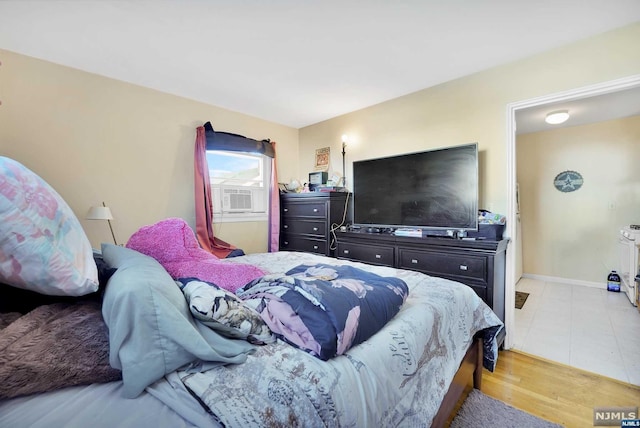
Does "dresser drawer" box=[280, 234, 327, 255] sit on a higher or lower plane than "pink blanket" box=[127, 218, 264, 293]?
lower

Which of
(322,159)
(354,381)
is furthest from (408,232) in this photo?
(354,381)

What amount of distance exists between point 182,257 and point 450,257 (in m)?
2.02

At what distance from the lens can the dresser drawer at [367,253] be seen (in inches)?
103

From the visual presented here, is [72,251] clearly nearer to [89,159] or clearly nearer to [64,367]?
[64,367]

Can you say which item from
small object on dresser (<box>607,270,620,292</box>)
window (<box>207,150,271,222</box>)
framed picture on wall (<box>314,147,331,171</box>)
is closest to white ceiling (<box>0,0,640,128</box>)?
window (<box>207,150,271,222</box>)

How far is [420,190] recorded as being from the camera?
263 cm

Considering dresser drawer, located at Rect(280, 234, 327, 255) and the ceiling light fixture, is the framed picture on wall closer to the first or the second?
dresser drawer, located at Rect(280, 234, 327, 255)

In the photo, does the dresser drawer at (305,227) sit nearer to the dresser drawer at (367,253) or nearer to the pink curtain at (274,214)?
the pink curtain at (274,214)

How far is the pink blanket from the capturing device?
1238 mm

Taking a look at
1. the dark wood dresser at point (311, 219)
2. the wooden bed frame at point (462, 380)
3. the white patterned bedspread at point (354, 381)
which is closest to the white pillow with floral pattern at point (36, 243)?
the white patterned bedspread at point (354, 381)

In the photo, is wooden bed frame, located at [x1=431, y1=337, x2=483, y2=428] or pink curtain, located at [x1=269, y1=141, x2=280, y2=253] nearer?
wooden bed frame, located at [x1=431, y1=337, x2=483, y2=428]

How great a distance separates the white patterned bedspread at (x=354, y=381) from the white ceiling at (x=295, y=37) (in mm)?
1821

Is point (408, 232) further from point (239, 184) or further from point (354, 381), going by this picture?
point (239, 184)

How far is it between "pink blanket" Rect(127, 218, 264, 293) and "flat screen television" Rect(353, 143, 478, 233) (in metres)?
1.82
